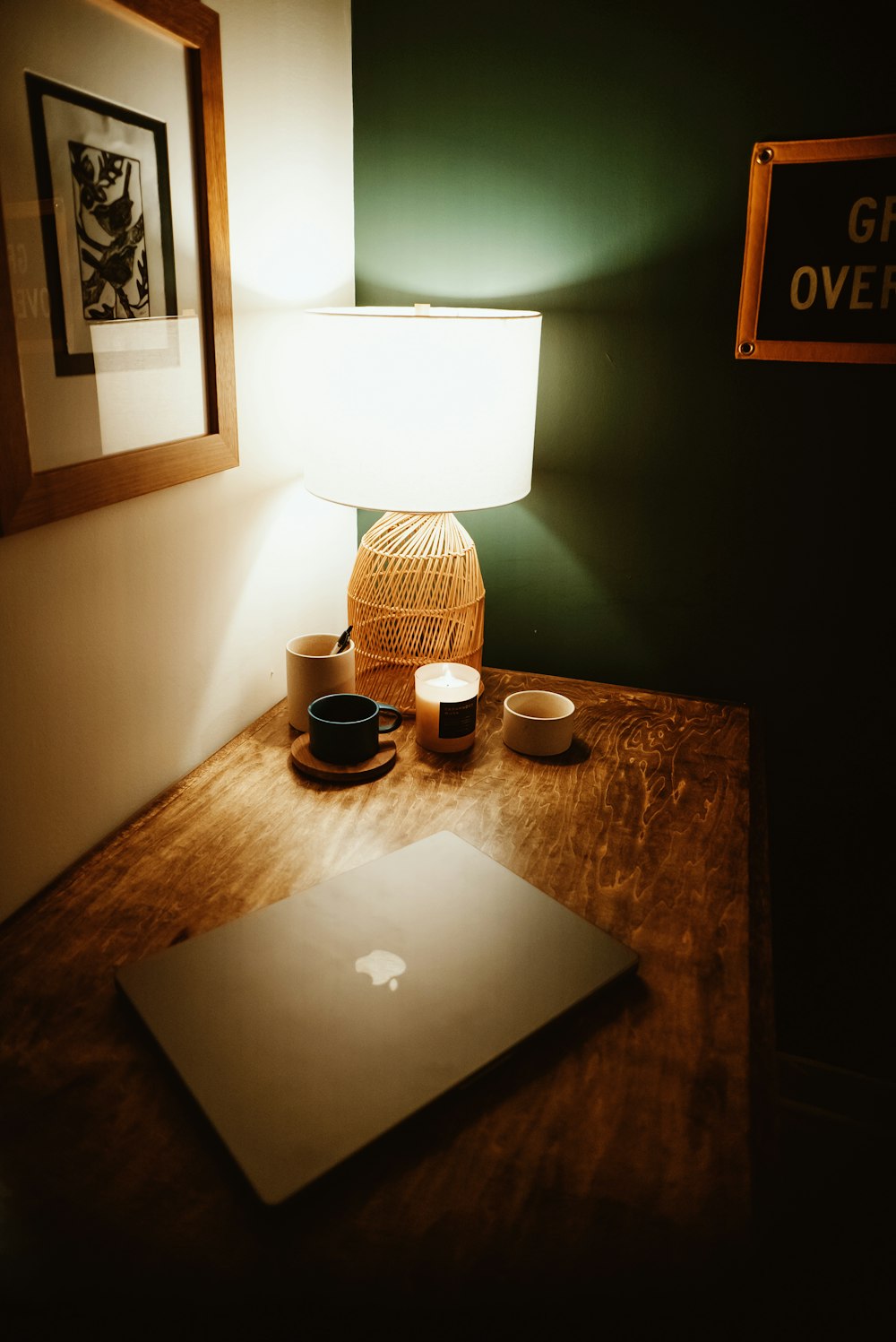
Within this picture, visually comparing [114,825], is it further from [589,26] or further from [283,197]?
[589,26]

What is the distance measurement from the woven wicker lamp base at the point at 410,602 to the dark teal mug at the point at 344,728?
0.16m

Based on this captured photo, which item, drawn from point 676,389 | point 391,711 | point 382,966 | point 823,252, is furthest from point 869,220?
point 382,966

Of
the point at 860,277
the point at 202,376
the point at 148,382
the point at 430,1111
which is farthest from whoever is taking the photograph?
the point at 860,277

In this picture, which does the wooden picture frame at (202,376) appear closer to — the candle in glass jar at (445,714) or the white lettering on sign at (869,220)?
the candle in glass jar at (445,714)

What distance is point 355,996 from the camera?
2.69ft

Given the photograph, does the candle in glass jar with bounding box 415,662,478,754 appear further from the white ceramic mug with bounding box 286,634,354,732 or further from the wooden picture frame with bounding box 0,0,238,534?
the wooden picture frame with bounding box 0,0,238,534

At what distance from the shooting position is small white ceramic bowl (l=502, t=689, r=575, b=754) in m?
1.28

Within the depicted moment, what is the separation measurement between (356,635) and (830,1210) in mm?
1239

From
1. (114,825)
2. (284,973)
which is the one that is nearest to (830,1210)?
(284,973)

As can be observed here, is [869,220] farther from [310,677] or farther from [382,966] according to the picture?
[382,966]

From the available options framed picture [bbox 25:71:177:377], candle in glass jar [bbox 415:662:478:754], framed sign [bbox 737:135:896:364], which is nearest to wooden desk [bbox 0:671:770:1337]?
candle in glass jar [bbox 415:662:478:754]

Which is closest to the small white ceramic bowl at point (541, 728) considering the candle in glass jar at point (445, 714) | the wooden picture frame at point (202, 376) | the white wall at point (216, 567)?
the candle in glass jar at point (445, 714)

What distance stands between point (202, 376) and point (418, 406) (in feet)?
0.92

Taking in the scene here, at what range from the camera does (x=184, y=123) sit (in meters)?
1.03
